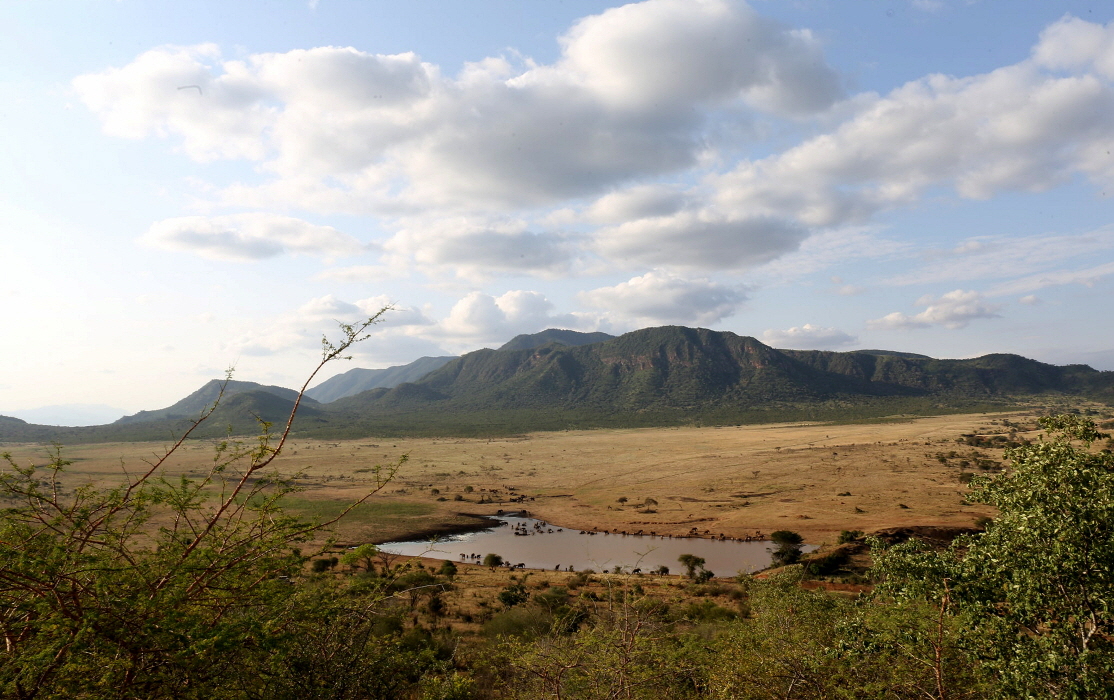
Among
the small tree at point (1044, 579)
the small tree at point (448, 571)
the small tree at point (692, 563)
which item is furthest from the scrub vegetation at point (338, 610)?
the small tree at point (692, 563)

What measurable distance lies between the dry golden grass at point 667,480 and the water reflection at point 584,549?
2.33 metres

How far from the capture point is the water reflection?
1446 inches

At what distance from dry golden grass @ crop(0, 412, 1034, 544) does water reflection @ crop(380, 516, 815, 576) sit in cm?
233

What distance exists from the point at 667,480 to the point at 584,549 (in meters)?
27.1

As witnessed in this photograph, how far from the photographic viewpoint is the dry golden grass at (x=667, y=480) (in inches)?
1802

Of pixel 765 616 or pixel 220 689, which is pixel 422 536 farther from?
pixel 220 689

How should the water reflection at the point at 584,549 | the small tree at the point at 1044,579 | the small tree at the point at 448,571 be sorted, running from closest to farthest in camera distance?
the small tree at the point at 1044,579 → the small tree at the point at 448,571 → the water reflection at the point at 584,549

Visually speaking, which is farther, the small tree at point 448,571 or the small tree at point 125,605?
the small tree at point 448,571

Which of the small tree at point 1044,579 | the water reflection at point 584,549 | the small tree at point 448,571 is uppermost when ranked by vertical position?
the small tree at point 1044,579

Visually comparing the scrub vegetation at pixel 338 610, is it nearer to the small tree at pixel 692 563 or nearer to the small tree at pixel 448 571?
the small tree at pixel 448 571

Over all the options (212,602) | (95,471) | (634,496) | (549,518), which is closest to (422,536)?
(549,518)

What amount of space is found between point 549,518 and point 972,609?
155 ft

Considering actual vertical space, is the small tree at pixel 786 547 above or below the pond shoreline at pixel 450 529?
above

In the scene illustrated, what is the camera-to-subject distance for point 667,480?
217ft
